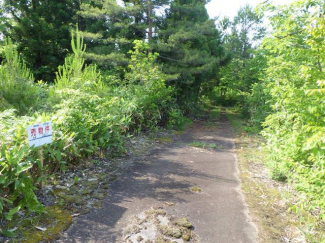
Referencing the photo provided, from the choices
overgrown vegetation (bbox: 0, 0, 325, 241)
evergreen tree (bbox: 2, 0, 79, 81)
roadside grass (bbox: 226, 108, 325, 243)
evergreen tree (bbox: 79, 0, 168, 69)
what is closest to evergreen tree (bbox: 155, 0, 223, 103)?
overgrown vegetation (bbox: 0, 0, 325, 241)

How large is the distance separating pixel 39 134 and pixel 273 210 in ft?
10.9

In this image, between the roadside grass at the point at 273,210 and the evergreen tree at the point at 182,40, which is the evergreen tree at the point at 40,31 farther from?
the roadside grass at the point at 273,210

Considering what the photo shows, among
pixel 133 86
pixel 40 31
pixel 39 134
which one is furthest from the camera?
pixel 40 31

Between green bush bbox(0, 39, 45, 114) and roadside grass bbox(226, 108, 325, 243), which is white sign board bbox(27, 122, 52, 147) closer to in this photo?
green bush bbox(0, 39, 45, 114)

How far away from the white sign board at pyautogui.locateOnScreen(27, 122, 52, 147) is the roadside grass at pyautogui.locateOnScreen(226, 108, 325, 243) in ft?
8.97

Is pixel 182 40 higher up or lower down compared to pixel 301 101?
higher up

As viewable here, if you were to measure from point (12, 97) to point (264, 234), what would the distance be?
4.51 meters

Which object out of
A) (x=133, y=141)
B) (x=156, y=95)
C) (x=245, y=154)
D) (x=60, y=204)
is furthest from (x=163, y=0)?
(x=60, y=204)

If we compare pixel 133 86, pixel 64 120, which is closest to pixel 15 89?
pixel 64 120

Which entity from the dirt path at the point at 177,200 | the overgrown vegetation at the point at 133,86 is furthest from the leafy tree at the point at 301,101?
the dirt path at the point at 177,200

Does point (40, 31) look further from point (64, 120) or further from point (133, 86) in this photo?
point (64, 120)

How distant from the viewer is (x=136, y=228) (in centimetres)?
288

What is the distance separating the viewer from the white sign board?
2.74 meters

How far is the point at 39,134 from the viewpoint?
2.86 meters
